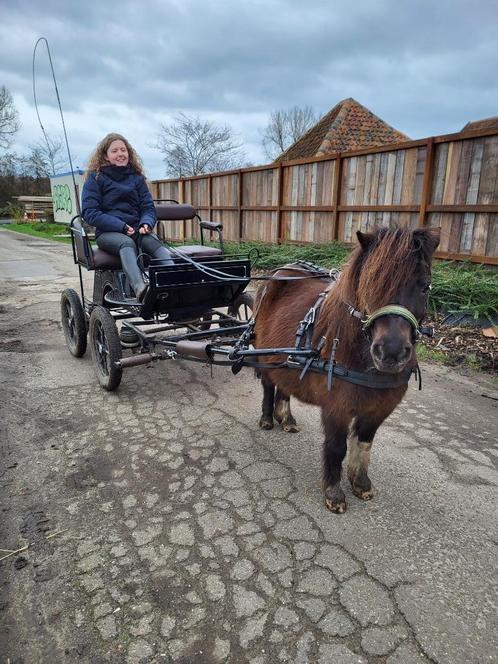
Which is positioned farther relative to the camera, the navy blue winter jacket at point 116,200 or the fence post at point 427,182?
the fence post at point 427,182

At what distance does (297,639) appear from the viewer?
1.82 m

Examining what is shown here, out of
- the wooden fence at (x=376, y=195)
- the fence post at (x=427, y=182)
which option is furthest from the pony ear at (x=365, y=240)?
the fence post at (x=427, y=182)

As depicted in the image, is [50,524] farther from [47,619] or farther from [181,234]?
[181,234]

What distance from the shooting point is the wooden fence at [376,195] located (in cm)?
629

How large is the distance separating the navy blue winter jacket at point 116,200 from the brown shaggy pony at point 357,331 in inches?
75.7

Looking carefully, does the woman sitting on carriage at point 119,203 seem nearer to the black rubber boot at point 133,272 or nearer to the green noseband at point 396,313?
the black rubber boot at point 133,272

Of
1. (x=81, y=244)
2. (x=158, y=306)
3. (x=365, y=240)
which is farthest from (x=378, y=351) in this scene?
(x=81, y=244)

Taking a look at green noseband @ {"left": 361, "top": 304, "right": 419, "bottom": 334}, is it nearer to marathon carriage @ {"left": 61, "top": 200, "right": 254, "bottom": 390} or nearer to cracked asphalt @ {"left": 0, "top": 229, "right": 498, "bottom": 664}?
cracked asphalt @ {"left": 0, "top": 229, "right": 498, "bottom": 664}

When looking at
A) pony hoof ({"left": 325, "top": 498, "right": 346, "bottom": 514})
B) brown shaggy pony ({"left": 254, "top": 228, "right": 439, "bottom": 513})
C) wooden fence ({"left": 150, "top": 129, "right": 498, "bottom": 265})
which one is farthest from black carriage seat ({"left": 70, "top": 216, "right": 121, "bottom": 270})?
pony hoof ({"left": 325, "top": 498, "right": 346, "bottom": 514})

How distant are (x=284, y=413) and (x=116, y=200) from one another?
2815mm

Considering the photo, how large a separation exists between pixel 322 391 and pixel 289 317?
640 millimetres

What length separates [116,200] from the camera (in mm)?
4613

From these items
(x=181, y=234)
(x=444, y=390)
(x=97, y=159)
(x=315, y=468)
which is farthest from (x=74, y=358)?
(x=181, y=234)

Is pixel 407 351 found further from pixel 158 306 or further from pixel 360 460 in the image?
pixel 158 306
